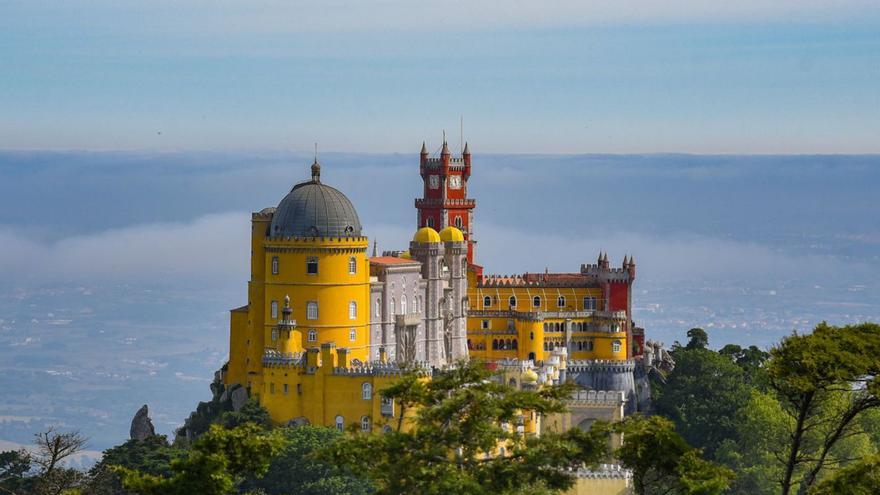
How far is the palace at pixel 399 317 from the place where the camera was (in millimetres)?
109188

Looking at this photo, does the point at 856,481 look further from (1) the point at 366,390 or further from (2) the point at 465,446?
(1) the point at 366,390

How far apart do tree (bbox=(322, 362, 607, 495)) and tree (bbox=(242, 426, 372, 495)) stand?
33.7 metres

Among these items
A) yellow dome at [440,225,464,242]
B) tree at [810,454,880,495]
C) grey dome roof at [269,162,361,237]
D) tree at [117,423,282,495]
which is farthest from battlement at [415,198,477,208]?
tree at [810,454,880,495]

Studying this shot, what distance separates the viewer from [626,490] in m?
102

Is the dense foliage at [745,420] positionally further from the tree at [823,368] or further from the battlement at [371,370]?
the tree at [823,368]

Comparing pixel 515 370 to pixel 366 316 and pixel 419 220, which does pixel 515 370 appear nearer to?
pixel 366 316

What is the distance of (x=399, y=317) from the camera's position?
119000 millimetres

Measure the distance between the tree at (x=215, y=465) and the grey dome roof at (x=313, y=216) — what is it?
148 feet

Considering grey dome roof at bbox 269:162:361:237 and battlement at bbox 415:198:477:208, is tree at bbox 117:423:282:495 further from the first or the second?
battlement at bbox 415:198:477:208

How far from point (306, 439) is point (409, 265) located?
68.7ft

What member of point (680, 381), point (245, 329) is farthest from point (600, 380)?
point (245, 329)

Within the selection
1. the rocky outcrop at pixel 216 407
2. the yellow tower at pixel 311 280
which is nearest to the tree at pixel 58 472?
the rocky outcrop at pixel 216 407

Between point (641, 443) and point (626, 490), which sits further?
point (626, 490)

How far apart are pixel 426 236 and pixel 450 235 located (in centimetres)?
395
